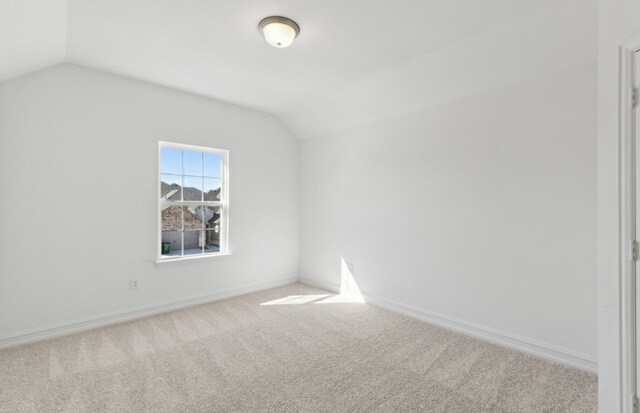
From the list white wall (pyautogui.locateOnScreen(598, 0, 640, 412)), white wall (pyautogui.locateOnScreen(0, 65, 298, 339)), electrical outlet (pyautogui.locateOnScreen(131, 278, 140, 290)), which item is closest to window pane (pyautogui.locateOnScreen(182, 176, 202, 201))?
white wall (pyautogui.locateOnScreen(0, 65, 298, 339))

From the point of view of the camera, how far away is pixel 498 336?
2.73 m

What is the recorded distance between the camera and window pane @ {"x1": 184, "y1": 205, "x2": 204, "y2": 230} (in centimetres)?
382

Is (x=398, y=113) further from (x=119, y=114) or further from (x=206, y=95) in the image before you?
(x=119, y=114)

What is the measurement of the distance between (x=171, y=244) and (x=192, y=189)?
0.74 m

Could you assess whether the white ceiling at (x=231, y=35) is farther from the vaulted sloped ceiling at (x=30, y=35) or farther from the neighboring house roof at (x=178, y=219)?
the neighboring house roof at (x=178, y=219)

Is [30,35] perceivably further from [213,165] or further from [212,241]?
[212,241]

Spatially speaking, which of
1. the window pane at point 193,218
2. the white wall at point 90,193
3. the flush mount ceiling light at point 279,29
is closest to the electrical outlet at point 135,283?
the white wall at point 90,193

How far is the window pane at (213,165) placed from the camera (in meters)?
3.99

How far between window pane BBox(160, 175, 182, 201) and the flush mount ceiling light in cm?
219

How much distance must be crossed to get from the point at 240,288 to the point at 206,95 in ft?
8.57

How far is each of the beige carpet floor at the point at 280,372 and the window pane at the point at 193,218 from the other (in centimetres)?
117

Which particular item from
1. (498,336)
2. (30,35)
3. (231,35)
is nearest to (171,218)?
(30,35)

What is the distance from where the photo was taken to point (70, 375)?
7.19ft

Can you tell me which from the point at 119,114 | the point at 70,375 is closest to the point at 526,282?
the point at 70,375
